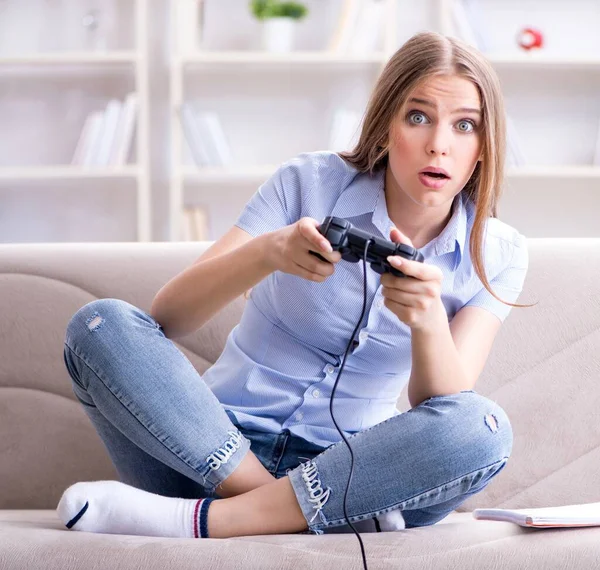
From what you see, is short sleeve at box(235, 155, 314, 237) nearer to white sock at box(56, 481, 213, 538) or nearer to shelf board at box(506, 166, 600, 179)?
white sock at box(56, 481, 213, 538)

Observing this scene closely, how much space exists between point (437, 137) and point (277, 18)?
214 cm

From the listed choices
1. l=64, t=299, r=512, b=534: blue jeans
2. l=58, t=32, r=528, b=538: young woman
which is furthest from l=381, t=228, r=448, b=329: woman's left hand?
l=64, t=299, r=512, b=534: blue jeans

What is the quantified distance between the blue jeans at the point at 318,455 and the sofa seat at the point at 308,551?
5cm

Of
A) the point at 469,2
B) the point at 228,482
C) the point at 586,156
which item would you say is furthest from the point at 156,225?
the point at 228,482

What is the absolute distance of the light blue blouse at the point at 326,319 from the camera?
1267 mm

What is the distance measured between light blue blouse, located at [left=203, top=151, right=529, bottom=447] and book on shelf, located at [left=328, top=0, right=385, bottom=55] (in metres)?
1.97

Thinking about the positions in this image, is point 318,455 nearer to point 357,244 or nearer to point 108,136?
point 357,244

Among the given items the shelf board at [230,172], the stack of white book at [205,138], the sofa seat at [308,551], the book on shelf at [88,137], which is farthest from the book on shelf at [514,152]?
the sofa seat at [308,551]

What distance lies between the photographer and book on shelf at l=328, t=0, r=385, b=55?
315cm

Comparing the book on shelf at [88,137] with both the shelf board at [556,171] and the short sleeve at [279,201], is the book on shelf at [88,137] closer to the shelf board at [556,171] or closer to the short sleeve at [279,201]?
the shelf board at [556,171]

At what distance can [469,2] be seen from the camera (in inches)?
128

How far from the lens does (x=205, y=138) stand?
3189mm

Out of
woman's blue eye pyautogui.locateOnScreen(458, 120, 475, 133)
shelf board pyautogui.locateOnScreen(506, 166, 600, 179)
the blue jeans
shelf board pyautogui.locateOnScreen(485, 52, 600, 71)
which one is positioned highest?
woman's blue eye pyautogui.locateOnScreen(458, 120, 475, 133)

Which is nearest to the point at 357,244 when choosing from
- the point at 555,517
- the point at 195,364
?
the point at 555,517
